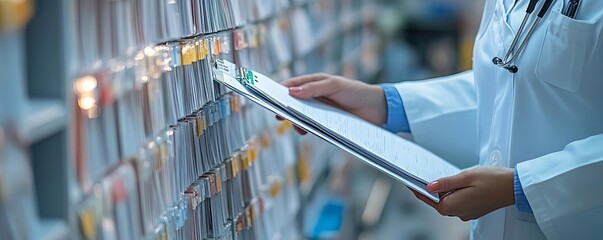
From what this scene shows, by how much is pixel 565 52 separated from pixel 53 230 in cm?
91

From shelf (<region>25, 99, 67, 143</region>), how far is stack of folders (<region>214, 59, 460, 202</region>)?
0.40 meters

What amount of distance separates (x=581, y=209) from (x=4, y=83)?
997 mm

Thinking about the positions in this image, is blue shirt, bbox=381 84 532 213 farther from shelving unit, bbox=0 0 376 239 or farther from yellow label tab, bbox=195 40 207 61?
shelving unit, bbox=0 0 376 239

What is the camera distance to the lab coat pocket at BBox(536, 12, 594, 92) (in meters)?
1.34

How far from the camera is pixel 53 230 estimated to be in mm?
919

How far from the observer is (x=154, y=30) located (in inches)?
45.9

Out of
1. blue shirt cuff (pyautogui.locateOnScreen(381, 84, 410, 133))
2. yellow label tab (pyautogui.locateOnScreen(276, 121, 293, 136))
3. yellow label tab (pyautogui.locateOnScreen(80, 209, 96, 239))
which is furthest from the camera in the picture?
yellow label tab (pyautogui.locateOnScreen(276, 121, 293, 136))

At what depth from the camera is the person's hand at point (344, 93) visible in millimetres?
1571

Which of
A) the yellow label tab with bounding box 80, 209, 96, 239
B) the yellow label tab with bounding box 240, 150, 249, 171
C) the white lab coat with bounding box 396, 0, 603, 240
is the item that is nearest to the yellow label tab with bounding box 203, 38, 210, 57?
the yellow label tab with bounding box 240, 150, 249, 171

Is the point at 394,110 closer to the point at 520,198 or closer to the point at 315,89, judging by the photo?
the point at 315,89

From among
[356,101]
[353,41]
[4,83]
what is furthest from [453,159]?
[353,41]

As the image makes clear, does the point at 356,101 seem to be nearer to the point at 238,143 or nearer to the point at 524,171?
the point at 238,143

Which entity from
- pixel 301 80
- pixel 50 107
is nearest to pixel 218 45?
pixel 301 80

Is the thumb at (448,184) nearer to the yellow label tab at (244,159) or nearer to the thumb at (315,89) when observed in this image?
the thumb at (315,89)
